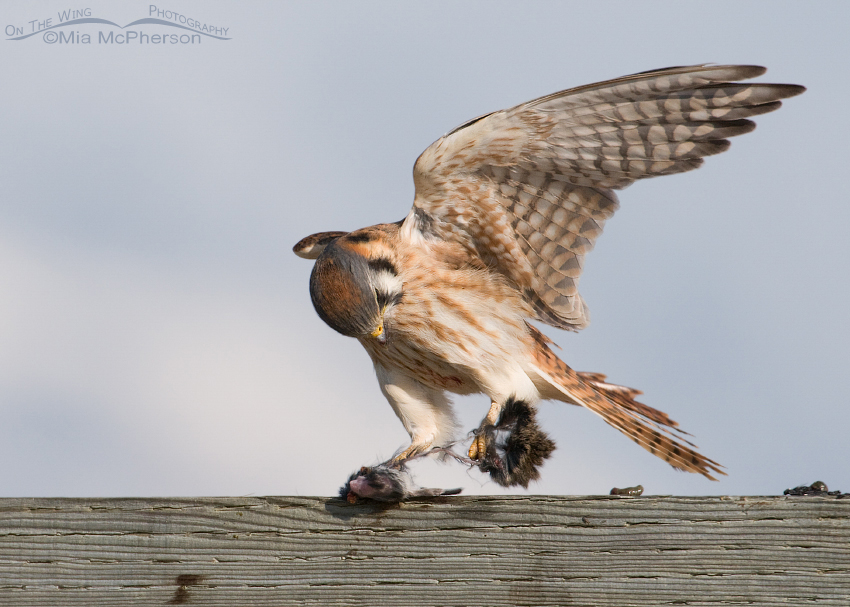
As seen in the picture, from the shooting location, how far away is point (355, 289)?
278 cm

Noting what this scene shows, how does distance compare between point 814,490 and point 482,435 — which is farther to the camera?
point 482,435

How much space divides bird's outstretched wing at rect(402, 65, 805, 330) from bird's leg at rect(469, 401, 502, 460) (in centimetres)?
51

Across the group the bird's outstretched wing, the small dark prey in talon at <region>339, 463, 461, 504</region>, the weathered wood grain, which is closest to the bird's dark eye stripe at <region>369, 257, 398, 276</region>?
the bird's outstretched wing

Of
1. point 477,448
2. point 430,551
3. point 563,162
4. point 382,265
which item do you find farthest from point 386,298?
point 430,551

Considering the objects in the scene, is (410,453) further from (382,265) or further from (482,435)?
(382,265)

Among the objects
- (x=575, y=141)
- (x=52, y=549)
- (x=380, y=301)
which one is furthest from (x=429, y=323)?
(x=52, y=549)

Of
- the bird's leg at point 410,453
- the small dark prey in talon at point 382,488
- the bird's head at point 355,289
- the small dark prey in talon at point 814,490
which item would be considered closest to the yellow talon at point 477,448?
the bird's leg at point 410,453

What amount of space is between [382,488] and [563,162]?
1.54 m

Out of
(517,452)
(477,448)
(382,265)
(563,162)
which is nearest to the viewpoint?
(517,452)

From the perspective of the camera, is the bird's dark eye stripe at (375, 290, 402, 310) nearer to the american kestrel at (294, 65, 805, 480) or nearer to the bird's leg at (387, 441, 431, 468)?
the american kestrel at (294, 65, 805, 480)

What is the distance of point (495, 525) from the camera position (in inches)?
69.0

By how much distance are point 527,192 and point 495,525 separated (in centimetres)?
158

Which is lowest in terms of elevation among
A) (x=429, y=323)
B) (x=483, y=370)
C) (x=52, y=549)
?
(x=52, y=549)

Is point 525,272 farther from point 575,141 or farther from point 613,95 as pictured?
point 613,95
